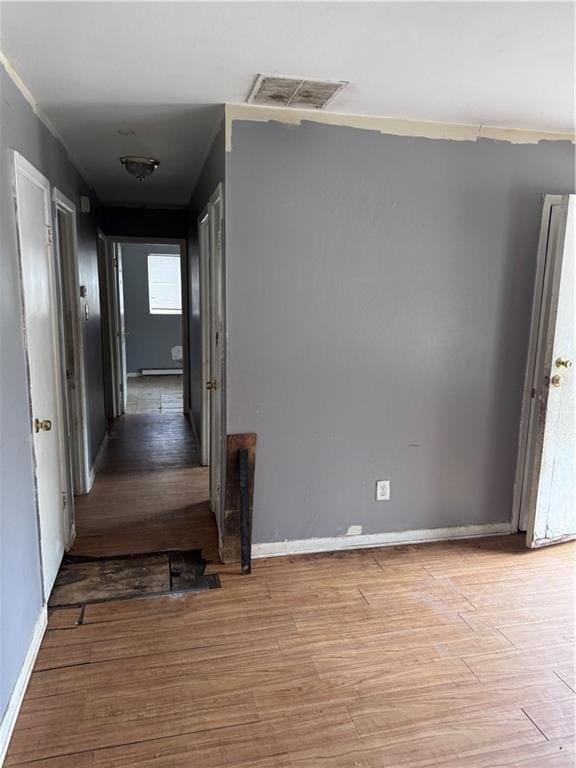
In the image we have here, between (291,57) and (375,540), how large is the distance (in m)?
2.48

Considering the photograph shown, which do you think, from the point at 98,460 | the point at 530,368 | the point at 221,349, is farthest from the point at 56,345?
the point at 530,368

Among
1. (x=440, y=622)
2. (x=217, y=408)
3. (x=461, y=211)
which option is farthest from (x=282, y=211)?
(x=440, y=622)

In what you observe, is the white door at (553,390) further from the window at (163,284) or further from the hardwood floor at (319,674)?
the window at (163,284)

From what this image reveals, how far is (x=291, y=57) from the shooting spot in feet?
6.25

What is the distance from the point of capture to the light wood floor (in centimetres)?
171

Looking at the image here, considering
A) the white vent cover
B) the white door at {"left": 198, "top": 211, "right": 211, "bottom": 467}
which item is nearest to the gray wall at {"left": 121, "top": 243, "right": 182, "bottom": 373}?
the white door at {"left": 198, "top": 211, "right": 211, "bottom": 467}

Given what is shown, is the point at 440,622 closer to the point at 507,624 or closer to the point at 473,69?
the point at 507,624

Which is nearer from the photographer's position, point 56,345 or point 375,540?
point 56,345

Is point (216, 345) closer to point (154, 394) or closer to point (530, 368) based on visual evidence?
point (530, 368)

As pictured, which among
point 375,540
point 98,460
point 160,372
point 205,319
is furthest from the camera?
point 160,372

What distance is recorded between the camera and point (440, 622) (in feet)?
7.81

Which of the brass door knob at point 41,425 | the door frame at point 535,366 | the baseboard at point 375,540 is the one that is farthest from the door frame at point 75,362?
the door frame at point 535,366

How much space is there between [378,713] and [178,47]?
8.18 ft

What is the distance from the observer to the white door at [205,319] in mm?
3805
